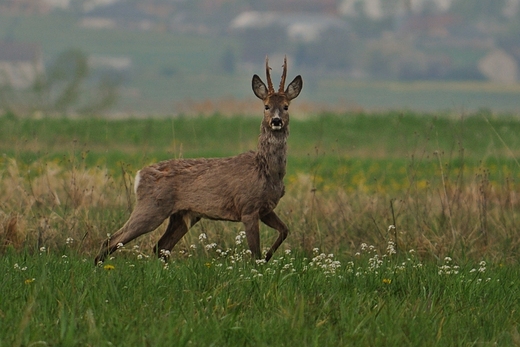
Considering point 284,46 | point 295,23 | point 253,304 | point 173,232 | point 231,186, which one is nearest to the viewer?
point 253,304

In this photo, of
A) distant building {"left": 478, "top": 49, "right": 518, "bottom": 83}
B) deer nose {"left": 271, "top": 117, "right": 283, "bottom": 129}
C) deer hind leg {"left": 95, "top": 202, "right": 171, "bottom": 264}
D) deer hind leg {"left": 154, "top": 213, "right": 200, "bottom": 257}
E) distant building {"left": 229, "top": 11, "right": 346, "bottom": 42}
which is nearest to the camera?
deer nose {"left": 271, "top": 117, "right": 283, "bottom": 129}

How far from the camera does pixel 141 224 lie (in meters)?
9.10

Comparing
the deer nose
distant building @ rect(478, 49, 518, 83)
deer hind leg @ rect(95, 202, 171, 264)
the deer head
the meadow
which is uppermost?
distant building @ rect(478, 49, 518, 83)

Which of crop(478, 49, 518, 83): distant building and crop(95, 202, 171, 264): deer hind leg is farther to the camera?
crop(478, 49, 518, 83): distant building

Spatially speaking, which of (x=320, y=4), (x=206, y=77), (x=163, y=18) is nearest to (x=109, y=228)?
(x=206, y=77)

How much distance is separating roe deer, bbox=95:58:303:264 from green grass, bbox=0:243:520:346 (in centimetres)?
65

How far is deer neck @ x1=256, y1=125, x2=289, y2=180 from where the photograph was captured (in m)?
8.86

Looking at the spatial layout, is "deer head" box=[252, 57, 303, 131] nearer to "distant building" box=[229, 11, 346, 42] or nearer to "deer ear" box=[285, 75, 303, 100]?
"deer ear" box=[285, 75, 303, 100]

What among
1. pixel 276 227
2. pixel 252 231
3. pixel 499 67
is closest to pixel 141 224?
→ pixel 252 231

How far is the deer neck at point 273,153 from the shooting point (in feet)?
29.1

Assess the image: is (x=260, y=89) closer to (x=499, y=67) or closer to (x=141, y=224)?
(x=141, y=224)

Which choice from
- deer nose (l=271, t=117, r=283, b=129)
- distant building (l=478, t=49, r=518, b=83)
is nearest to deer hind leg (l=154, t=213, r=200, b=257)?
deer nose (l=271, t=117, r=283, b=129)

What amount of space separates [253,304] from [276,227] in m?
2.23

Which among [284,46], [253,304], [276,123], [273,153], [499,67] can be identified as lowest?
[253,304]
